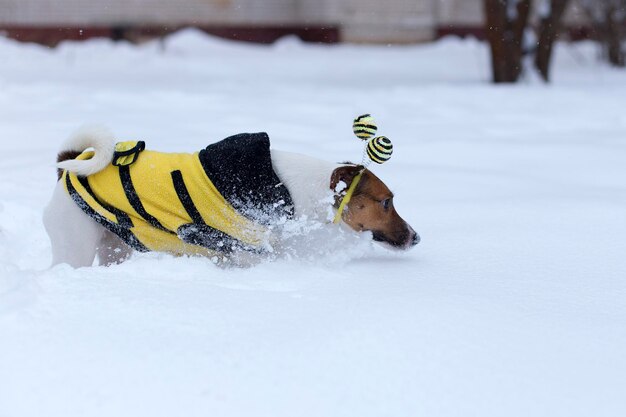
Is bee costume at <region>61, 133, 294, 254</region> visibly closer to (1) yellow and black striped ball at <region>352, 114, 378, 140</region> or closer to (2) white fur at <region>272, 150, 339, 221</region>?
(2) white fur at <region>272, 150, 339, 221</region>

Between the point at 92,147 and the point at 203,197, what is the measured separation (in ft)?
1.65

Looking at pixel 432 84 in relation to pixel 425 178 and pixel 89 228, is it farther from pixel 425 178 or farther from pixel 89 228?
pixel 89 228

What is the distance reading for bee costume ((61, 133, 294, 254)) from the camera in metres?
3.07

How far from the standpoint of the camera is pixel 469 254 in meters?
3.31

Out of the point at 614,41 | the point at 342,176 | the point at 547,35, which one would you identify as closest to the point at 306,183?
the point at 342,176

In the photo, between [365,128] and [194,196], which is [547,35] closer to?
[365,128]

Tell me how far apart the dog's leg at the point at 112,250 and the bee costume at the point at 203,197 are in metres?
0.22

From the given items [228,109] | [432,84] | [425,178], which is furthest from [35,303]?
[432,84]

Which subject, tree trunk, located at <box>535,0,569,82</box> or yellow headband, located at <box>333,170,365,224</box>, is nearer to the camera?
yellow headband, located at <box>333,170,365,224</box>

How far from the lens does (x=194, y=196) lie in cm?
308

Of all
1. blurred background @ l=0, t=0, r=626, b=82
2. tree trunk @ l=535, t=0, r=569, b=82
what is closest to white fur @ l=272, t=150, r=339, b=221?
tree trunk @ l=535, t=0, r=569, b=82

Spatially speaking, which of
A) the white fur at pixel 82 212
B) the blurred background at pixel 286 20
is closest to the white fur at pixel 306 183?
the white fur at pixel 82 212

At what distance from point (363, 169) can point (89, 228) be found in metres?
1.10

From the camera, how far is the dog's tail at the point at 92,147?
3092mm
